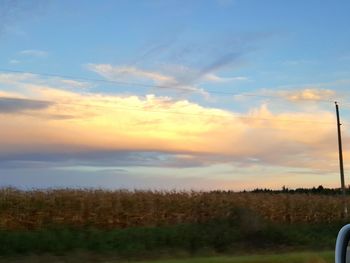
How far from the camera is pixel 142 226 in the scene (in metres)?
33.5

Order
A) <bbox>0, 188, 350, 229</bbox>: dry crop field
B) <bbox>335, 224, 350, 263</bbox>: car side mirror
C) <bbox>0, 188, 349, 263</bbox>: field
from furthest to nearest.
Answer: <bbox>0, 188, 350, 229</bbox>: dry crop field < <bbox>0, 188, 349, 263</bbox>: field < <bbox>335, 224, 350, 263</bbox>: car side mirror

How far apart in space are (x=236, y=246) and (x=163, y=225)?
529cm

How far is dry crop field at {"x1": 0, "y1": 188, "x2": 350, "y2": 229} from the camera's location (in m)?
31.0

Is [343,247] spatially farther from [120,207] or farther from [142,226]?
[120,207]

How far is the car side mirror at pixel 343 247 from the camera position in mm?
3085

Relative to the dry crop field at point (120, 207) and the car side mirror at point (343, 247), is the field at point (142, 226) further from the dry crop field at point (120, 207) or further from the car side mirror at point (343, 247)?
the car side mirror at point (343, 247)

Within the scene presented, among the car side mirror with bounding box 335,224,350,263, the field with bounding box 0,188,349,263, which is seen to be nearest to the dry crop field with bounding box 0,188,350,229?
the field with bounding box 0,188,349,263

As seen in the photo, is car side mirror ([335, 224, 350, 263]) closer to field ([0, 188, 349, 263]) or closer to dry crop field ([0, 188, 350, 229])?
field ([0, 188, 349, 263])

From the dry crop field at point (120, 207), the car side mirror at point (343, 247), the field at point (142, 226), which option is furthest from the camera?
the dry crop field at point (120, 207)

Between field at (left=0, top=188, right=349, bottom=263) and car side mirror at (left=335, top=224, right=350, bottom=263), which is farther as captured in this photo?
field at (left=0, top=188, right=349, bottom=263)

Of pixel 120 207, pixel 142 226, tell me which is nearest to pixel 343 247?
pixel 142 226

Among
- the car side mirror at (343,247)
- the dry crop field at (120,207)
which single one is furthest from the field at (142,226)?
the car side mirror at (343,247)

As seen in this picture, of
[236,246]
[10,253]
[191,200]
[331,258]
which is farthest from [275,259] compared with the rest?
[191,200]

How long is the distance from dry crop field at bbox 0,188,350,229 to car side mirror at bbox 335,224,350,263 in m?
28.7
